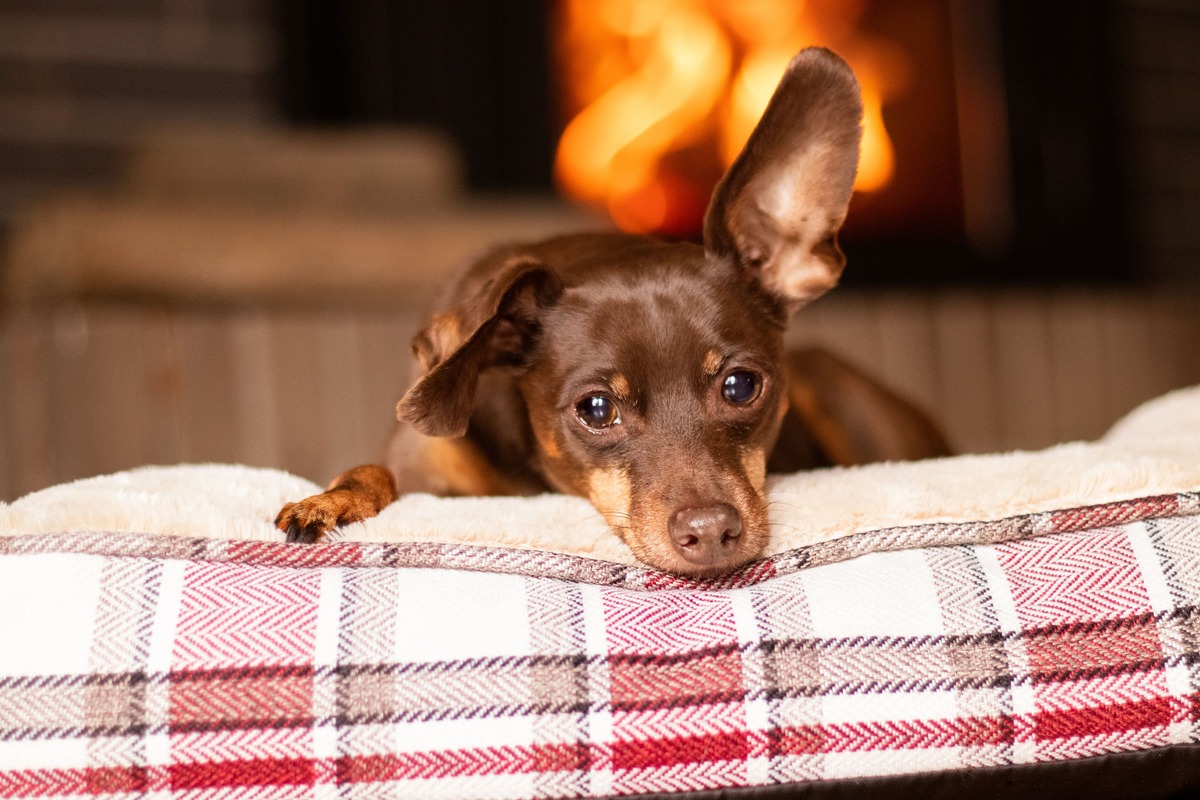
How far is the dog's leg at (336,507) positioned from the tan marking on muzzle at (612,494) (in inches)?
12.6

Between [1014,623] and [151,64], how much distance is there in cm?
425

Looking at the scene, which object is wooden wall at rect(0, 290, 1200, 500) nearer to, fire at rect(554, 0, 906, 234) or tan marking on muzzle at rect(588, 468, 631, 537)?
fire at rect(554, 0, 906, 234)

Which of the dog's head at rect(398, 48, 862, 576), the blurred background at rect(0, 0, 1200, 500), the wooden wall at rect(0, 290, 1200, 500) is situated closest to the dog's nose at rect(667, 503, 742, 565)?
the dog's head at rect(398, 48, 862, 576)

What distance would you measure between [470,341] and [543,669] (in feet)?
1.47

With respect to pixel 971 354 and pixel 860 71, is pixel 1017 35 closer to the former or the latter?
pixel 860 71

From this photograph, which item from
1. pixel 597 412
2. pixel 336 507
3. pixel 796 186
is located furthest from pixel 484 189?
pixel 336 507

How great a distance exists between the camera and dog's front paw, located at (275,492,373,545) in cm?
131

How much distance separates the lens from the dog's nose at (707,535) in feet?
4.39

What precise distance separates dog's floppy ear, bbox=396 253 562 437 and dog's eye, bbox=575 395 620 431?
0.18 meters

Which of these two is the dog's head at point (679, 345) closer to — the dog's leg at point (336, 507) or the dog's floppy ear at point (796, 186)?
the dog's floppy ear at point (796, 186)

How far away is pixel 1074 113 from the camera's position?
459cm

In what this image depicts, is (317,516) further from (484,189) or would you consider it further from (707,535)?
(484,189)

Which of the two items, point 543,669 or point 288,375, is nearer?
point 543,669

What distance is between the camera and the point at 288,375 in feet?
10.7
